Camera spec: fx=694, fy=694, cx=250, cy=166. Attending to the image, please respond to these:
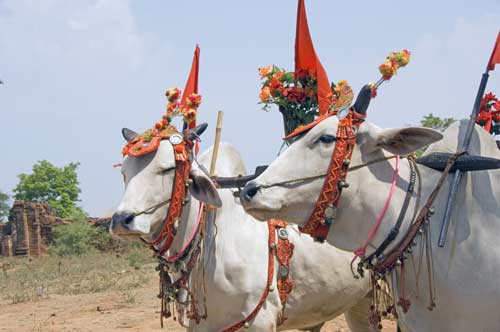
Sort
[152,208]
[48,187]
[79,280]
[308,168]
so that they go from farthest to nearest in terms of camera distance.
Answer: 1. [48,187]
2. [79,280]
3. [152,208]
4. [308,168]

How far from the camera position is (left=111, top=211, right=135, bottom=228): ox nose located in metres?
4.24

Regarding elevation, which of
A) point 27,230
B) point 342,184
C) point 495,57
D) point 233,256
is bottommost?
point 233,256

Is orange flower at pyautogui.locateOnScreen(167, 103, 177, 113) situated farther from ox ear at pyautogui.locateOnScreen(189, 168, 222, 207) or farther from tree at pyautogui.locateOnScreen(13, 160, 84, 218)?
tree at pyautogui.locateOnScreen(13, 160, 84, 218)

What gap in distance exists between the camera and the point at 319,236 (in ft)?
10.8

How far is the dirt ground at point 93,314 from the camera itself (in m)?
9.71

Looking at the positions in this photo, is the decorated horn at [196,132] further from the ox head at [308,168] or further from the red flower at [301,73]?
the ox head at [308,168]

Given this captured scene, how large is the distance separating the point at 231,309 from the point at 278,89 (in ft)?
4.96

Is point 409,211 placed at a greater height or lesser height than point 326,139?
lesser

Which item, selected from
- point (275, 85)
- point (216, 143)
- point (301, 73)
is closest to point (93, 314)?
point (216, 143)

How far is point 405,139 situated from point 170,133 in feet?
6.61

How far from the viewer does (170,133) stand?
4.77m

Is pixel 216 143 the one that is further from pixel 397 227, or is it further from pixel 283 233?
pixel 397 227

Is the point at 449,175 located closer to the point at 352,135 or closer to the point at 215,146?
the point at 352,135

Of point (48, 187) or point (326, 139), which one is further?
point (48, 187)
